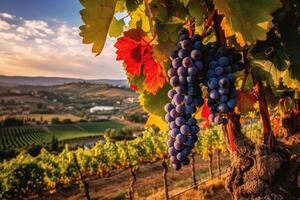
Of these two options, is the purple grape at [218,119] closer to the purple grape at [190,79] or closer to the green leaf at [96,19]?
the purple grape at [190,79]

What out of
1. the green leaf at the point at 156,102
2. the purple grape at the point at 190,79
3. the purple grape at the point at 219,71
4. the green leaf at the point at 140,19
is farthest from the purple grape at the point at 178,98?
the green leaf at the point at 140,19

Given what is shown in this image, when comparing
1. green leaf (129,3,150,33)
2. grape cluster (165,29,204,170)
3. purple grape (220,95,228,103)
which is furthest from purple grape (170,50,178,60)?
green leaf (129,3,150,33)

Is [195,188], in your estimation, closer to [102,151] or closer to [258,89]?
[102,151]

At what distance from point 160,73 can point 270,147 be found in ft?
2.45

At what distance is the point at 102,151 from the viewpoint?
22562mm

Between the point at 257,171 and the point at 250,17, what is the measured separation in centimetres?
91

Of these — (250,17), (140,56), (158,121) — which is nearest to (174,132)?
(140,56)

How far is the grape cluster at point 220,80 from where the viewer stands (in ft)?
5.48

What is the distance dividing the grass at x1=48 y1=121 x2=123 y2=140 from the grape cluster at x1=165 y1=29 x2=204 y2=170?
82383mm

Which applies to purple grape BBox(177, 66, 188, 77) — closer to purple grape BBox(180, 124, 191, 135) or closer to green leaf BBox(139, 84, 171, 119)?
purple grape BBox(180, 124, 191, 135)

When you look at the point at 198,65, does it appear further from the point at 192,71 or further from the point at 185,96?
the point at 185,96

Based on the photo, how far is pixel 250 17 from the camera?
164 centimetres

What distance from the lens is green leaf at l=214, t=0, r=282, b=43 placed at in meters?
1.60

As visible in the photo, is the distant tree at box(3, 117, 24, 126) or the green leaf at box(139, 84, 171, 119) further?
the distant tree at box(3, 117, 24, 126)
